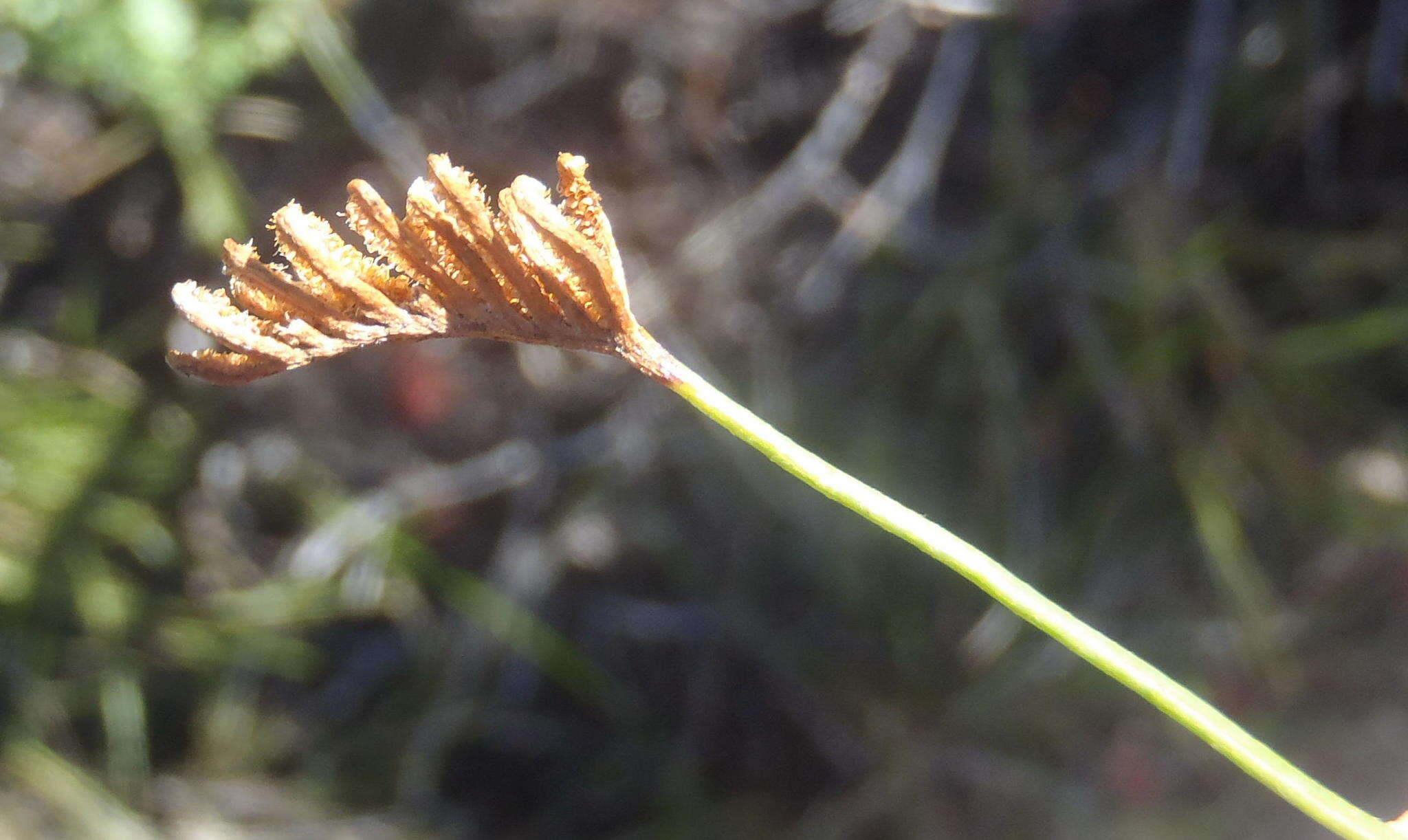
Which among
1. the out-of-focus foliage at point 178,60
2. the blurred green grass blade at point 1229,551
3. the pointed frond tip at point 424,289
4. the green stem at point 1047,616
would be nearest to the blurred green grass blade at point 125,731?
the out-of-focus foliage at point 178,60

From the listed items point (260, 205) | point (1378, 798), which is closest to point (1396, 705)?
point (1378, 798)

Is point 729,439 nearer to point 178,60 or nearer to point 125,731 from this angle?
point 178,60

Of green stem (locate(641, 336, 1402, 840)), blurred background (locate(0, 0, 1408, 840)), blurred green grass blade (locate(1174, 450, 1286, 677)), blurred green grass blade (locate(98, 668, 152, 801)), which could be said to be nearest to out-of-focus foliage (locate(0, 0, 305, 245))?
blurred background (locate(0, 0, 1408, 840))

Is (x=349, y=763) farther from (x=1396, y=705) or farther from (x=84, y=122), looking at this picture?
(x=1396, y=705)

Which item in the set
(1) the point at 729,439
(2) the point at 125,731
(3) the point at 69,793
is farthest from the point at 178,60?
(3) the point at 69,793

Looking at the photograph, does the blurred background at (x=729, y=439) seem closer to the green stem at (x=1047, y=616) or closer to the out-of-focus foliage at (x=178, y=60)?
the out-of-focus foliage at (x=178, y=60)

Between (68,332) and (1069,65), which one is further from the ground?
(68,332)
